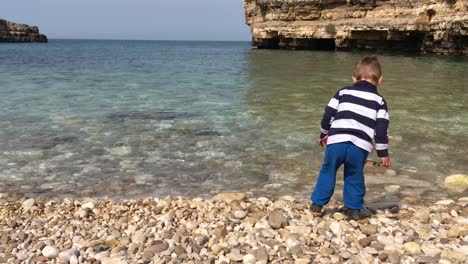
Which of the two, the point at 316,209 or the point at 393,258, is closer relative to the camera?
Result: the point at 393,258

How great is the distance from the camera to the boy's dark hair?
4.48 meters

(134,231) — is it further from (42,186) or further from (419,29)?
(419,29)

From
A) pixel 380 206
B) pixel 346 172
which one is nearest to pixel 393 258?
pixel 346 172

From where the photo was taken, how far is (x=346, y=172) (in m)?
4.66

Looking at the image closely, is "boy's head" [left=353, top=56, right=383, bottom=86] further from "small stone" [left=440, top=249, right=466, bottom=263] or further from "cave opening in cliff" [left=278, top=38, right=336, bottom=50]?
"cave opening in cliff" [left=278, top=38, right=336, bottom=50]

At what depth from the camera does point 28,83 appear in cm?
2025

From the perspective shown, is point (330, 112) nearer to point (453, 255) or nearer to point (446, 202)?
point (453, 255)

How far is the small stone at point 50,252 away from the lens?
12.9 feet

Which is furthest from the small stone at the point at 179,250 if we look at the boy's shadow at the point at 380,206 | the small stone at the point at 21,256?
the boy's shadow at the point at 380,206

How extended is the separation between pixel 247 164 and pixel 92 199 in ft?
9.51

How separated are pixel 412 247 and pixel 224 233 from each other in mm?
1919

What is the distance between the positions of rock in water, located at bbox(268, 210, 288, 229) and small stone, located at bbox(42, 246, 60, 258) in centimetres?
224

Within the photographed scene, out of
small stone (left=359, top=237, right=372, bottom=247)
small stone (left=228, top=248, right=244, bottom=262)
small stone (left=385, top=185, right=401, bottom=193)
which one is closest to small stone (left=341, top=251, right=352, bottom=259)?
small stone (left=359, top=237, right=372, bottom=247)

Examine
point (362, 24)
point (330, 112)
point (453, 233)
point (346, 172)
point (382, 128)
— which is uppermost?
point (362, 24)
